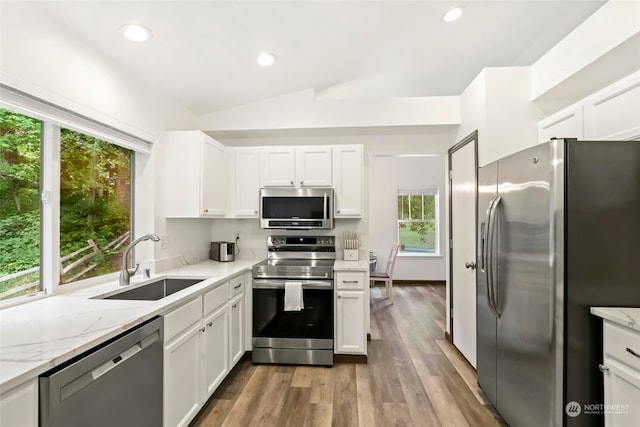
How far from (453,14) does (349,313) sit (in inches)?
102

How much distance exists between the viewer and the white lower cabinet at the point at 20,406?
0.88m

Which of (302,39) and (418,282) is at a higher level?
(302,39)

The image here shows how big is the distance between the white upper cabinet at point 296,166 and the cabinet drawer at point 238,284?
105 centimetres

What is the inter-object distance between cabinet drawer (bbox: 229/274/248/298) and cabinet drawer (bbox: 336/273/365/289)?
0.87 metres

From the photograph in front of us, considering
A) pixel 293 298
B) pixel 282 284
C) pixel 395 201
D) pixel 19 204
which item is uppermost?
pixel 395 201

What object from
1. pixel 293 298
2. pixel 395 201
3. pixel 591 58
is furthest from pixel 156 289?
pixel 395 201

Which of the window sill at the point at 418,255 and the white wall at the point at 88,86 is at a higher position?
the white wall at the point at 88,86

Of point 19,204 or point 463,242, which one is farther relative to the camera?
point 463,242

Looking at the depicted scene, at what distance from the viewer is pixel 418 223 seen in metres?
6.69

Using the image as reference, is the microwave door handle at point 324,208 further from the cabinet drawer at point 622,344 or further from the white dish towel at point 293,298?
the cabinet drawer at point 622,344

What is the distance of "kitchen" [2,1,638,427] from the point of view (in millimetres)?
1711

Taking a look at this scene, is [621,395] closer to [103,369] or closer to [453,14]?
[103,369]

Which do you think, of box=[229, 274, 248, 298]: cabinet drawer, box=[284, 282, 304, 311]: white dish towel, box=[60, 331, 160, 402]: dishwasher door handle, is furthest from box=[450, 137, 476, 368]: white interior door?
box=[60, 331, 160, 402]: dishwasher door handle

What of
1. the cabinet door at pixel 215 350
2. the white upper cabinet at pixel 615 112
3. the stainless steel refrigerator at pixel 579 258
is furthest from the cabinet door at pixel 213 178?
the white upper cabinet at pixel 615 112
